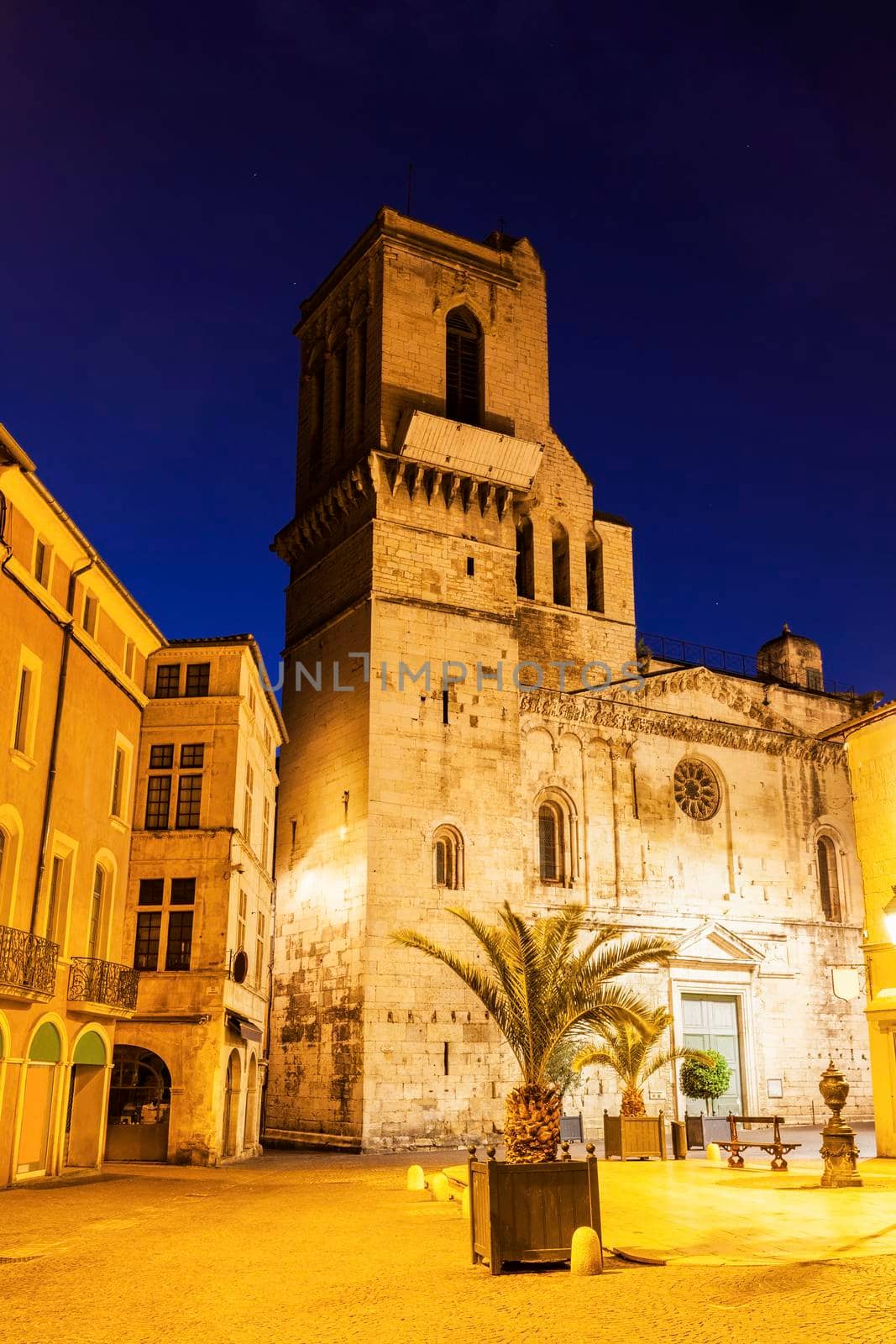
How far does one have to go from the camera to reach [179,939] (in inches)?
890

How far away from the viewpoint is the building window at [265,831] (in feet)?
94.3

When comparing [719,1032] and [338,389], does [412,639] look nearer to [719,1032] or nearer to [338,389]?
[338,389]

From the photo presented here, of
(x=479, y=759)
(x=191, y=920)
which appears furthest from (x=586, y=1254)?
(x=479, y=759)

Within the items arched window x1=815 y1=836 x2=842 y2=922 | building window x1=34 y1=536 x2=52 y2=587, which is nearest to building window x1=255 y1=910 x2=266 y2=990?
building window x1=34 y1=536 x2=52 y2=587

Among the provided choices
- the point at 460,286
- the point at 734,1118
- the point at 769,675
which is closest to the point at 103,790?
the point at 734,1118

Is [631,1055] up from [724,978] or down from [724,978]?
down

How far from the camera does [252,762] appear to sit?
26.3 metres

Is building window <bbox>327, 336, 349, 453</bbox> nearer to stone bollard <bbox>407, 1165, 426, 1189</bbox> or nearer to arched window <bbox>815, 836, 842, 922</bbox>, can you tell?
arched window <bbox>815, 836, 842, 922</bbox>

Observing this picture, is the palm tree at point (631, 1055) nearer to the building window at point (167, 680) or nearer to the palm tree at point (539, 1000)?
the palm tree at point (539, 1000)

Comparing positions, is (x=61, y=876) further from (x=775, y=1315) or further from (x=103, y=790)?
(x=775, y=1315)

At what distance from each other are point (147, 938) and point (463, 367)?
18.6m

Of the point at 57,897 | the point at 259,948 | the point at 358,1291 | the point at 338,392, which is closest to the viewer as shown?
the point at 358,1291

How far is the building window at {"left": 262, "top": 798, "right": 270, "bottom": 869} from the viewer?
28.7 m

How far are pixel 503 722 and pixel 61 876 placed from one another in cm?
1428
